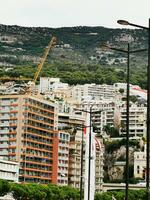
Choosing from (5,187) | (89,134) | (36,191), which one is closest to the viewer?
(89,134)

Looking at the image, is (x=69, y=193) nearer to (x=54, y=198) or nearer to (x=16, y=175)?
(x=54, y=198)

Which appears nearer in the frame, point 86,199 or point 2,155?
point 86,199

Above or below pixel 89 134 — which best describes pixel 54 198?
below

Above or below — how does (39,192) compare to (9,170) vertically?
below

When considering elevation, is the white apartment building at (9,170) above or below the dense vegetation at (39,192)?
above

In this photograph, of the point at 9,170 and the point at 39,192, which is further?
the point at 9,170

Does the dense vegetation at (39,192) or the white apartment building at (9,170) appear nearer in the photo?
the dense vegetation at (39,192)

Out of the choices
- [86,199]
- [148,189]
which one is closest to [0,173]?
[86,199]

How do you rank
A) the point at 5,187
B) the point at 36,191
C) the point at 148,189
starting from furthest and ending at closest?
the point at 36,191, the point at 5,187, the point at 148,189
